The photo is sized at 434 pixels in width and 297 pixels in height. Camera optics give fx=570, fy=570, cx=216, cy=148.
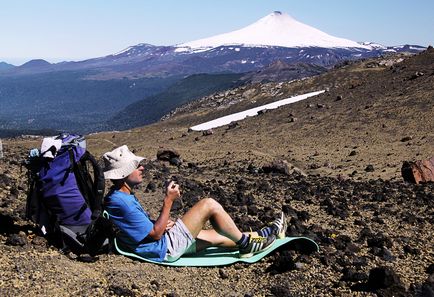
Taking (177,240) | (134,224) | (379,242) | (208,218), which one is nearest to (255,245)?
(208,218)

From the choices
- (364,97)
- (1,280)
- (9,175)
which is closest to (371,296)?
(1,280)

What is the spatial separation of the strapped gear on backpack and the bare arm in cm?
83

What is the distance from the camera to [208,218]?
280 inches

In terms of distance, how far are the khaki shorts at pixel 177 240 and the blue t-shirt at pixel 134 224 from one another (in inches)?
2.6

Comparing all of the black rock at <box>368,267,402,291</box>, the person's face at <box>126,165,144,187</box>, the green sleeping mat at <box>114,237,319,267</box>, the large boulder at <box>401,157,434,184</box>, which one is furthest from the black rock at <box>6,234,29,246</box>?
the large boulder at <box>401,157,434,184</box>

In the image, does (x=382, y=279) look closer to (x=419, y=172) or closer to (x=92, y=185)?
(x=92, y=185)

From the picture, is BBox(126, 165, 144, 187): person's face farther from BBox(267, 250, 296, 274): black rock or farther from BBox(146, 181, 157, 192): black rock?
BBox(146, 181, 157, 192): black rock

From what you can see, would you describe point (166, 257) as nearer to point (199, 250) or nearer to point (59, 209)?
point (199, 250)

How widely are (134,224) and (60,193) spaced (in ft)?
3.74

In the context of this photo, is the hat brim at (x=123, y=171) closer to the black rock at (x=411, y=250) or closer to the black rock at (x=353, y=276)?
the black rock at (x=353, y=276)

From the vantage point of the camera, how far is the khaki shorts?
6.98 metres

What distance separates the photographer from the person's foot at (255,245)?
717 centimetres

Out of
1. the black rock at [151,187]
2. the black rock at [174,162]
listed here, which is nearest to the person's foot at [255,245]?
the black rock at [151,187]

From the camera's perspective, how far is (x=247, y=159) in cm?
2086
